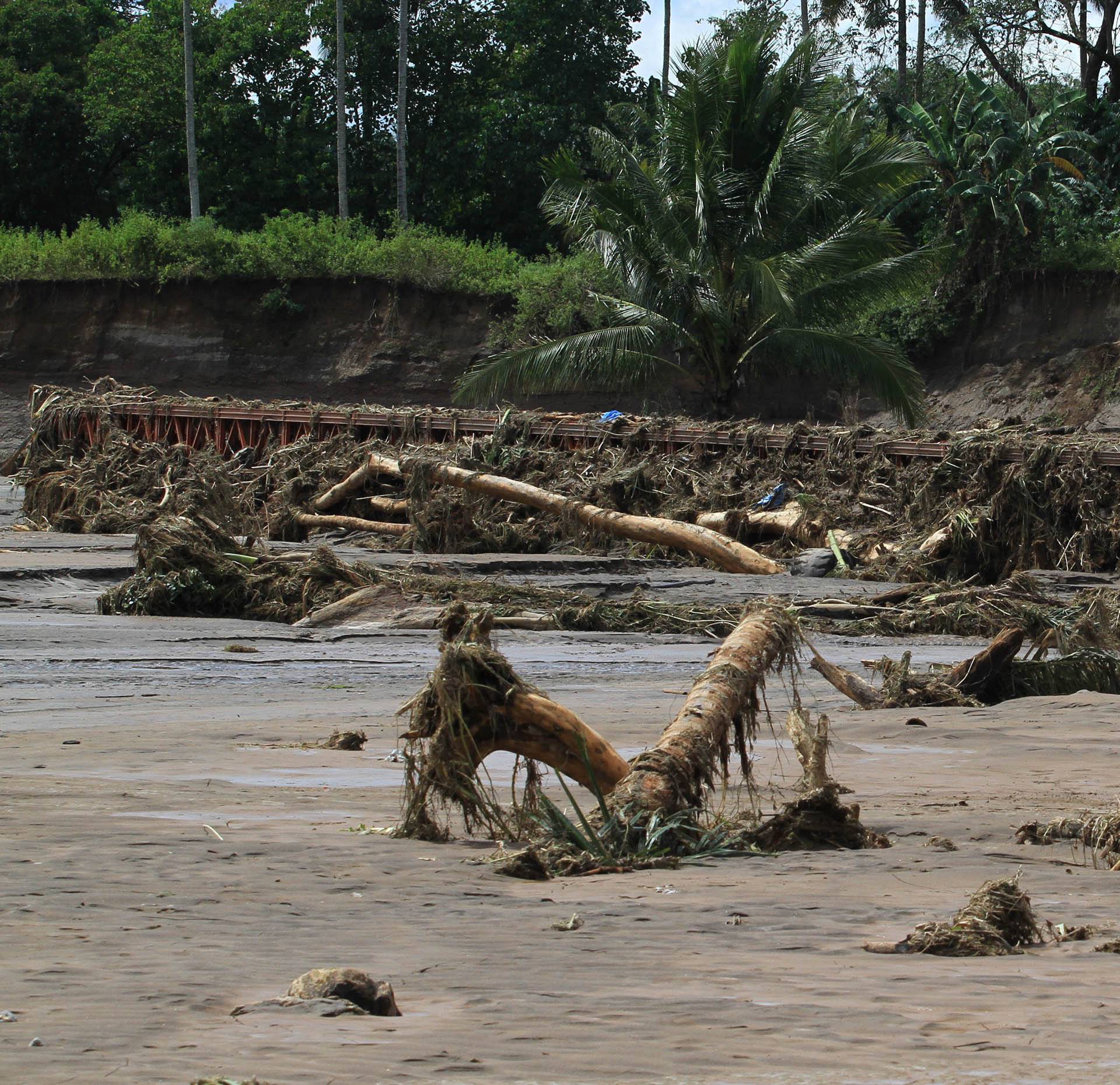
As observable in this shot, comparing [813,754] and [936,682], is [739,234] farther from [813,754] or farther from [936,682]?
[813,754]

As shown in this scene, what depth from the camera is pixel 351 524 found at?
64.6 feet

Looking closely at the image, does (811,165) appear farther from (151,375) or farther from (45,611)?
(151,375)

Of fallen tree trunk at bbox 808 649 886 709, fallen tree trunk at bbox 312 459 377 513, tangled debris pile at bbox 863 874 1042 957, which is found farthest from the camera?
fallen tree trunk at bbox 312 459 377 513

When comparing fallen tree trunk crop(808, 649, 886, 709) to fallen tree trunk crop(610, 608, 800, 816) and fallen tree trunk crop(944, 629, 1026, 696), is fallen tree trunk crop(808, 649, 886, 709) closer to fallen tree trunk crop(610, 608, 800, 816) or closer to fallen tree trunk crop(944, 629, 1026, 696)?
fallen tree trunk crop(944, 629, 1026, 696)

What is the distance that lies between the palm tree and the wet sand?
18234 millimetres

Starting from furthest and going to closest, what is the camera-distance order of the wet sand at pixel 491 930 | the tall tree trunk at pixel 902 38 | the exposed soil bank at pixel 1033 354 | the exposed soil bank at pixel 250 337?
the tall tree trunk at pixel 902 38
the exposed soil bank at pixel 250 337
the exposed soil bank at pixel 1033 354
the wet sand at pixel 491 930

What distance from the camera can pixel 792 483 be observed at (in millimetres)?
18453

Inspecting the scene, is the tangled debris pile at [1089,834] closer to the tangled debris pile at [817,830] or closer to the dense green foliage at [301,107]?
the tangled debris pile at [817,830]

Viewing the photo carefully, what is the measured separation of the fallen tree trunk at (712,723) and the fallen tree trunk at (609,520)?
31.5 ft

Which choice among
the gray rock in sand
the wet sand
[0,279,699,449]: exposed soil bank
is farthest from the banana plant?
the gray rock in sand

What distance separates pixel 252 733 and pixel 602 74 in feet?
130

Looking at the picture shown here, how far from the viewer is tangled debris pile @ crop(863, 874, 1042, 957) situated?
3285 millimetres

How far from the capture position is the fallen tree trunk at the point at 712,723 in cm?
473

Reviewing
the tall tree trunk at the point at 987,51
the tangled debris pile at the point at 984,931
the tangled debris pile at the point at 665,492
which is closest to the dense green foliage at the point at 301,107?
the tall tree trunk at the point at 987,51
